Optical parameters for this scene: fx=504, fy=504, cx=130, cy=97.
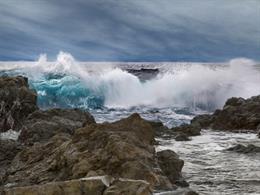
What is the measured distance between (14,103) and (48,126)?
5.48 metres

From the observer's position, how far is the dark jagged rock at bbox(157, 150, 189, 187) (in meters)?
8.12

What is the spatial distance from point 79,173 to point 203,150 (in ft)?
21.9

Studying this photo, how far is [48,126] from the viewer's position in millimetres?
12844

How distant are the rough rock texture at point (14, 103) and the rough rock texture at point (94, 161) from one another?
8.98 metres

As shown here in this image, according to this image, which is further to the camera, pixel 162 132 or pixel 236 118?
pixel 236 118

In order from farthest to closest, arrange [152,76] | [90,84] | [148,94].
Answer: [152,76], [148,94], [90,84]

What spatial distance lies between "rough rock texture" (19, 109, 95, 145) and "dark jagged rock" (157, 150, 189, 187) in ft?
11.2

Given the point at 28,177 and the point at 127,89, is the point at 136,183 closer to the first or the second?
the point at 28,177

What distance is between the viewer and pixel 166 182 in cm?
702

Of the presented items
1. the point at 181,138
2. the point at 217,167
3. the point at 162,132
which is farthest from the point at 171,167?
the point at 162,132

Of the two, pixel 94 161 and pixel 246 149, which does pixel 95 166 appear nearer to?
pixel 94 161

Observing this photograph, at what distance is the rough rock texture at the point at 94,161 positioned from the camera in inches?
267

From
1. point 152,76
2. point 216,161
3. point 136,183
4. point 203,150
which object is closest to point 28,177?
point 136,183

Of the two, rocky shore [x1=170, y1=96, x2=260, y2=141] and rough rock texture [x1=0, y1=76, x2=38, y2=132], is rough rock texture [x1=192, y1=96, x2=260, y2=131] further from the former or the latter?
rough rock texture [x1=0, y1=76, x2=38, y2=132]
